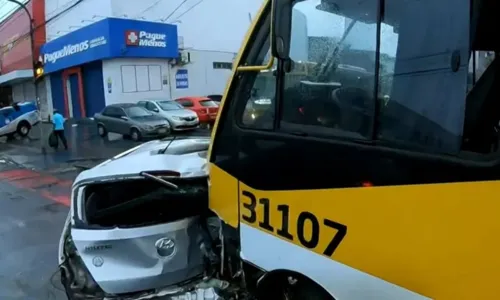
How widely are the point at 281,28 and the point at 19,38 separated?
45.5 meters

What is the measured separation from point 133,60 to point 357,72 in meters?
27.8

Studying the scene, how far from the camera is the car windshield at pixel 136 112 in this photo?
20844 millimetres

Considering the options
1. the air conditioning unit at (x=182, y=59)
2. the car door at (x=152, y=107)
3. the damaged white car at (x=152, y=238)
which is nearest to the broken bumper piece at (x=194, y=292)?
the damaged white car at (x=152, y=238)

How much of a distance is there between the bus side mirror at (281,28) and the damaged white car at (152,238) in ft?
4.99

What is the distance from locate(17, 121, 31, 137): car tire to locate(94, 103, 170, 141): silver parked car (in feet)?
18.6

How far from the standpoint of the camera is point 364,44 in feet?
7.08

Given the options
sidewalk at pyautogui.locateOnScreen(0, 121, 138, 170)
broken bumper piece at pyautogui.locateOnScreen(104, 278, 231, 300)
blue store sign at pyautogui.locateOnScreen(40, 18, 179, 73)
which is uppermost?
blue store sign at pyautogui.locateOnScreen(40, 18, 179, 73)

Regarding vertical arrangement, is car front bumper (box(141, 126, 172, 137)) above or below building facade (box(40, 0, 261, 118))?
below

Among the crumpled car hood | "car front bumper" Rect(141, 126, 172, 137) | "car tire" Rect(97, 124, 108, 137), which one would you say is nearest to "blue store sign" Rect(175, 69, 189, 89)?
"car tire" Rect(97, 124, 108, 137)

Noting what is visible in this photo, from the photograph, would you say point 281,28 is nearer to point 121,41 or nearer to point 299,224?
point 299,224

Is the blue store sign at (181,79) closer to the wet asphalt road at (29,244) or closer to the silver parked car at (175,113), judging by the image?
the silver parked car at (175,113)

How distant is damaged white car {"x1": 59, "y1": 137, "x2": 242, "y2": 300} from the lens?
3.42m

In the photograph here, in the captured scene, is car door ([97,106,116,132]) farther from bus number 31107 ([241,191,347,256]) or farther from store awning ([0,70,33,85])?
store awning ([0,70,33,85])

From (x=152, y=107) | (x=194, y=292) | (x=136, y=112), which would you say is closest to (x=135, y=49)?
(x=152, y=107)
